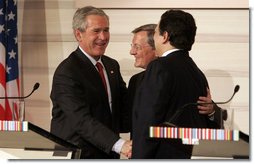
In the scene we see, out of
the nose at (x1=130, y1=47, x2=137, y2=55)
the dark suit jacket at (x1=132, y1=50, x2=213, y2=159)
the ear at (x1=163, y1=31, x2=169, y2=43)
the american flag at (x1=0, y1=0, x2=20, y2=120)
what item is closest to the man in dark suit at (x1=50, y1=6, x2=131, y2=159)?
the nose at (x1=130, y1=47, x2=137, y2=55)

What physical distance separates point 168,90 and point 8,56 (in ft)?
4.54

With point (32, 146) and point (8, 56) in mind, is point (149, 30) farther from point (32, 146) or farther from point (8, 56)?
point (32, 146)

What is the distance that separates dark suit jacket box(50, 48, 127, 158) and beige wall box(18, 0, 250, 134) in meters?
0.30

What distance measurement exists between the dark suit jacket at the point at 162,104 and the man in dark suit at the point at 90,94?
1.13 feet

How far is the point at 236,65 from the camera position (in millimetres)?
3408

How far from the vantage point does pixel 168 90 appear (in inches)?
110

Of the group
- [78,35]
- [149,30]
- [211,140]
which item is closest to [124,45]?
[149,30]

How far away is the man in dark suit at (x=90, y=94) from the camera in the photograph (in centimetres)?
319

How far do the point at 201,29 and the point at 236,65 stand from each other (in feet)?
0.96

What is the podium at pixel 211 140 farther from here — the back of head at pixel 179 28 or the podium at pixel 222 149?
the back of head at pixel 179 28

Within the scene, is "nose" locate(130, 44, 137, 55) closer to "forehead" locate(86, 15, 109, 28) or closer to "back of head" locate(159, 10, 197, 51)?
"forehead" locate(86, 15, 109, 28)

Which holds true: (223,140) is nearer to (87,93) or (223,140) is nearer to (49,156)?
(49,156)

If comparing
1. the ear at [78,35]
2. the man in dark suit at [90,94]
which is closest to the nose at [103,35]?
the man in dark suit at [90,94]

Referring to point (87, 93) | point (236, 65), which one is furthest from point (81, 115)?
point (236, 65)
